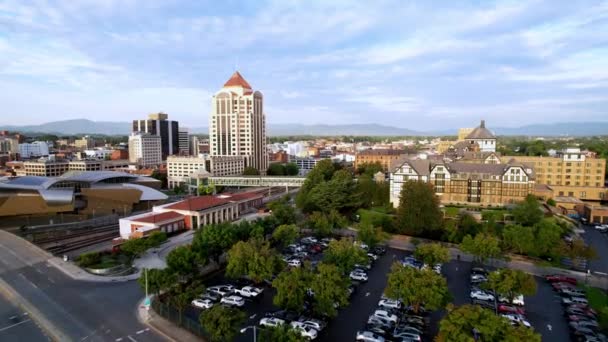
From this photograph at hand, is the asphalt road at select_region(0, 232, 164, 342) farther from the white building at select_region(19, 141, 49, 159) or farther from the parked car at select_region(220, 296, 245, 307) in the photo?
the white building at select_region(19, 141, 49, 159)

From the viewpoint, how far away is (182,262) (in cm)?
A: 2520

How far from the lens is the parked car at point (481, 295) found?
24609 millimetres

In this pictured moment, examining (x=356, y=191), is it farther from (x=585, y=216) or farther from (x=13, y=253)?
(x=13, y=253)

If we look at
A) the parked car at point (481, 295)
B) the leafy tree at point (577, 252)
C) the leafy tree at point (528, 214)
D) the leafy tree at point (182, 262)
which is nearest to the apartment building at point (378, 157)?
the leafy tree at point (528, 214)

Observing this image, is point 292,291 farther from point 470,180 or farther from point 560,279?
point 470,180

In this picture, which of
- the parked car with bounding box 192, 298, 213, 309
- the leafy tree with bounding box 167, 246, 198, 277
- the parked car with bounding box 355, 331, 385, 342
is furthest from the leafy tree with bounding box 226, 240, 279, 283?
the parked car with bounding box 355, 331, 385, 342

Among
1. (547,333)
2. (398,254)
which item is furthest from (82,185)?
(547,333)

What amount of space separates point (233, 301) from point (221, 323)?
6.67m

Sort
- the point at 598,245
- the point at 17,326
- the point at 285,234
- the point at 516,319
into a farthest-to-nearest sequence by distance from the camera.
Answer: the point at 598,245 → the point at 285,234 → the point at 516,319 → the point at 17,326

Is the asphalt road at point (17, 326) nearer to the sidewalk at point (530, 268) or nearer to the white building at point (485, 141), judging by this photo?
the sidewalk at point (530, 268)

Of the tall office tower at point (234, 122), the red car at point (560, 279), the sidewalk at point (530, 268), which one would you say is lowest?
the sidewalk at point (530, 268)

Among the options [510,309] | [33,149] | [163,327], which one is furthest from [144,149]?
[510,309]

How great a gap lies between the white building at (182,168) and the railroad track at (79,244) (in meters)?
37.8

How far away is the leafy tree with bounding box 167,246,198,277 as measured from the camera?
24970 mm
